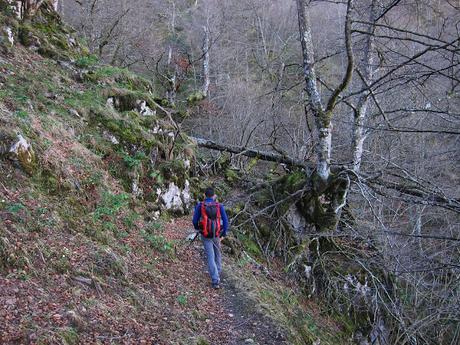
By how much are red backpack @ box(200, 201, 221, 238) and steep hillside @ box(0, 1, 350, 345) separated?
2.68 ft

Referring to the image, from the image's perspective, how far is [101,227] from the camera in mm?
6000

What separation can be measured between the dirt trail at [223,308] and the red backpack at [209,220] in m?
0.79

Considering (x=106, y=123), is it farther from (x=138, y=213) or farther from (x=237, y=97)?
(x=237, y=97)

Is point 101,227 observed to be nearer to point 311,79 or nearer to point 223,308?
point 223,308

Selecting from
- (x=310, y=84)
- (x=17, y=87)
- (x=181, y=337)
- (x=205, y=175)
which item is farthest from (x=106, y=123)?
(x=181, y=337)

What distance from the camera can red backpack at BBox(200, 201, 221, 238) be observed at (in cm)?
623

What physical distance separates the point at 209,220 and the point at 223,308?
132cm

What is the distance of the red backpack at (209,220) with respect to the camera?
20.5 feet

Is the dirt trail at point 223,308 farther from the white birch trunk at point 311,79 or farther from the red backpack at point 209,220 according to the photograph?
the white birch trunk at point 311,79

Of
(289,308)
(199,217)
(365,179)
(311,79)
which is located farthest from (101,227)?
(365,179)

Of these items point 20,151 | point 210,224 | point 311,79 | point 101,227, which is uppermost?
point 311,79

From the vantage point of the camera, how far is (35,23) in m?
10.3

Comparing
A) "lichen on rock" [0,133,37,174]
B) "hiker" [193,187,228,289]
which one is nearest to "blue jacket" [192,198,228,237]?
"hiker" [193,187,228,289]

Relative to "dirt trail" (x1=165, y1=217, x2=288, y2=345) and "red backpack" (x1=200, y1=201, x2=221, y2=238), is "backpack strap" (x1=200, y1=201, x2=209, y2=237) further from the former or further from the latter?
"dirt trail" (x1=165, y1=217, x2=288, y2=345)
